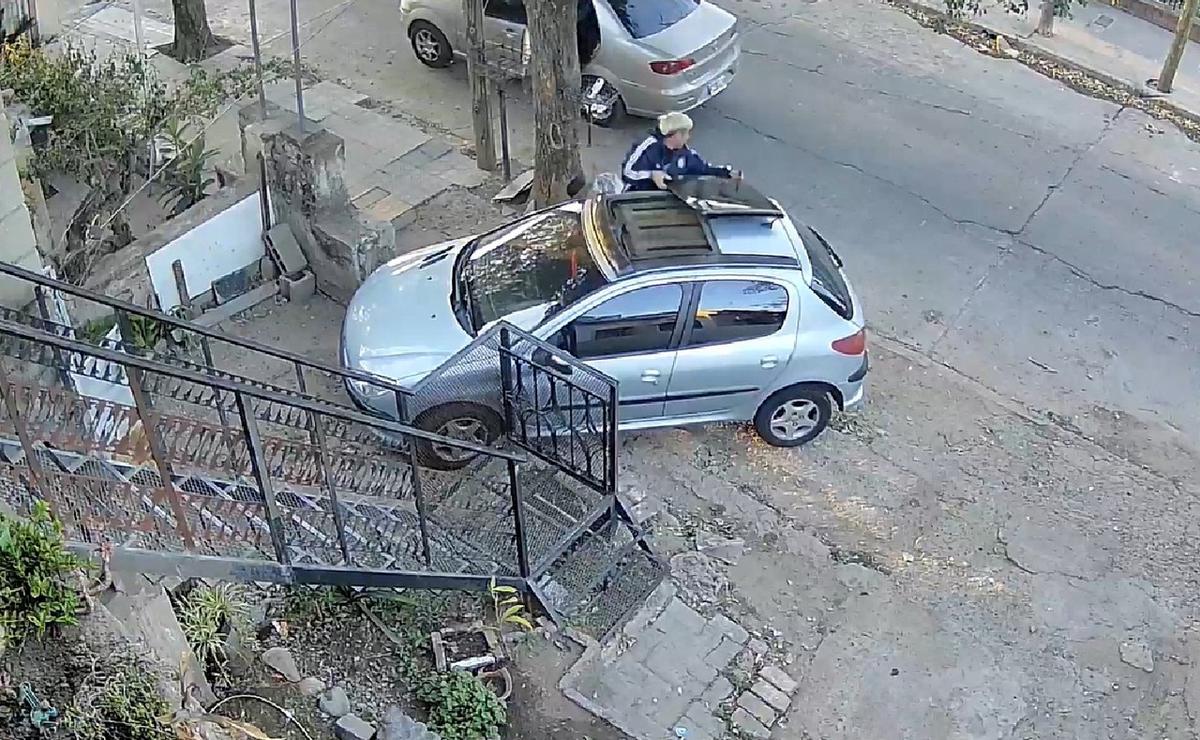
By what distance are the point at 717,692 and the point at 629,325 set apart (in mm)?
2386

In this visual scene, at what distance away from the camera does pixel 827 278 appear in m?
8.36

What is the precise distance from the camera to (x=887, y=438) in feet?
29.2

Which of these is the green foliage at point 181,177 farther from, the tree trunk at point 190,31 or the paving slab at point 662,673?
the paving slab at point 662,673

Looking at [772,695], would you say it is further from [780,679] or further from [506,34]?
[506,34]

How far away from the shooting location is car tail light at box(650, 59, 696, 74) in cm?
1180

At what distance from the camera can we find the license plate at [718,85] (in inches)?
481

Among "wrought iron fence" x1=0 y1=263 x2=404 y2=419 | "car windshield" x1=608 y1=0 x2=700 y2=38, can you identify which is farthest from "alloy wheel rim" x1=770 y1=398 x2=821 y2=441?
"car windshield" x1=608 y1=0 x2=700 y2=38

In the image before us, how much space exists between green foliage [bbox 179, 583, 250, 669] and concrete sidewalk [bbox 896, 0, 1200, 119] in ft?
37.5

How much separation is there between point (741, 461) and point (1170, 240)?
5288 mm

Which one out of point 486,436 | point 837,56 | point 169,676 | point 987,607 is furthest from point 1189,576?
point 837,56

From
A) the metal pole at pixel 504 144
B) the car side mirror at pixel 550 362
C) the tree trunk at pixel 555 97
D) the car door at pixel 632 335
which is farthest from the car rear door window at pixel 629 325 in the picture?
the metal pole at pixel 504 144

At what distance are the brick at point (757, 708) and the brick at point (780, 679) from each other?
16cm

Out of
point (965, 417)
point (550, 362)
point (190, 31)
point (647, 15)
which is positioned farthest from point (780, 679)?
point (190, 31)

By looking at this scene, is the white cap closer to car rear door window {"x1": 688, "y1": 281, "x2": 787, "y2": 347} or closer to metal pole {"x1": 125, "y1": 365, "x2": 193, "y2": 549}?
car rear door window {"x1": 688, "y1": 281, "x2": 787, "y2": 347}
